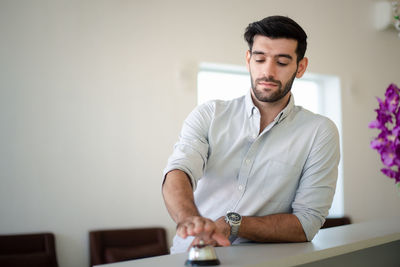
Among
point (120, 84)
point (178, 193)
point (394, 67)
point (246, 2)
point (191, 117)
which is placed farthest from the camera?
point (394, 67)

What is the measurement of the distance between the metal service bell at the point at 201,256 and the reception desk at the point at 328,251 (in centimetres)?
4

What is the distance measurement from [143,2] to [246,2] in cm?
116

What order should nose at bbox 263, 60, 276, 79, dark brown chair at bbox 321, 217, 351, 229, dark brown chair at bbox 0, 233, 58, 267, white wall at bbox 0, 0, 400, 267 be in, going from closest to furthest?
nose at bbox 263, 60, 276, 79 → dark brown chair at bbox 0, 233, 58, 267 → white wall at bbox 0, 0, 400, 267 → dark brown chair at bbox 321, 217, 351, 229

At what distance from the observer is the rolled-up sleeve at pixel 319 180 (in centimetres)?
172

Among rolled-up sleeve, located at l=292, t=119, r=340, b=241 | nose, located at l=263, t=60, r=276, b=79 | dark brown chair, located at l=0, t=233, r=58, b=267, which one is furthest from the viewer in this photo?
dark brown chair, located at l=0, t=233, r=58, b=267

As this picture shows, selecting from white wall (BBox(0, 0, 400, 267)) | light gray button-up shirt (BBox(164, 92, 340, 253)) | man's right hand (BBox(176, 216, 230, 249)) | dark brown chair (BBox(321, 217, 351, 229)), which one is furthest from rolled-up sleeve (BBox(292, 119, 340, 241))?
dark brown chair (BBox(321, 217, 351, 229))

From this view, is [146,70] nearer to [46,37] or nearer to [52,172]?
[46,37]

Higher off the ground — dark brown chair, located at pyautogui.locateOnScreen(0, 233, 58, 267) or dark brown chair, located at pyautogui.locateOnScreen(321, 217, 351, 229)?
dark brown chair, located at pyautogui.locateOnScreen(0, 233, 58, 267)

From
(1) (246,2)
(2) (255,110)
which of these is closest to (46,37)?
(1) (246,2)

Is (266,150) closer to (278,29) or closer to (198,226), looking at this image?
(278,29)

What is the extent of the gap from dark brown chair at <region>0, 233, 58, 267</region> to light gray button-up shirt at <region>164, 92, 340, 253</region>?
6.86ft

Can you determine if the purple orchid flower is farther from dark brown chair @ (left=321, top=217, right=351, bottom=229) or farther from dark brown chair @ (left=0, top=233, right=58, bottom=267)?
dark brown chair @ (left=321, top=217, right=351, bottom=229)

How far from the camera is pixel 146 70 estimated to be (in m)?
4.15

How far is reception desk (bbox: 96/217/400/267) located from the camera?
45.3 inches
